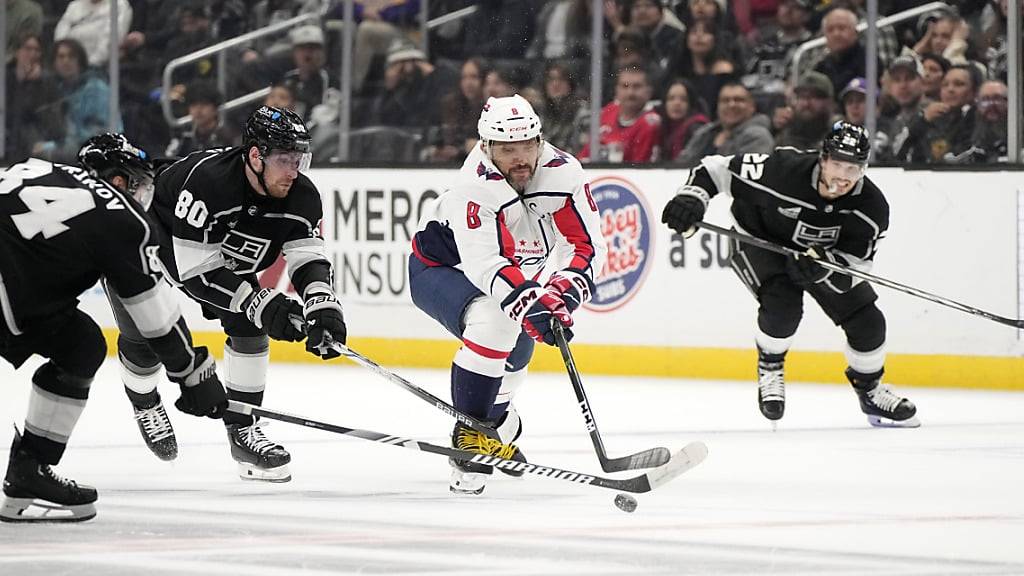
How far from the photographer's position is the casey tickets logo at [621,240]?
7.62 metres

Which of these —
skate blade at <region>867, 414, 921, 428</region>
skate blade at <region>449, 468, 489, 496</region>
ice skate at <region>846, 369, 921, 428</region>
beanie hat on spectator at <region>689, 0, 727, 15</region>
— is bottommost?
skate blade at <region>867, 414, 921, 428</region>

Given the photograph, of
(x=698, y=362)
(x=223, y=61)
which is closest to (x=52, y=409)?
(x=698, y=362)

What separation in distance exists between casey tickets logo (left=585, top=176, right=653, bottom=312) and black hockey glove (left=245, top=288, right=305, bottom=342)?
3.27 metres

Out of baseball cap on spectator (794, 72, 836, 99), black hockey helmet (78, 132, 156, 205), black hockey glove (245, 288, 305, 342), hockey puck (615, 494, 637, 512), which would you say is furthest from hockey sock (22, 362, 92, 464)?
baseball cap on spectator (794, 72, 836, 99)

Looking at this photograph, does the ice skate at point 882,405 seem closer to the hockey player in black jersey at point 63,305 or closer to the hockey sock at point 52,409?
the hockey player in black jersey at point 63,305

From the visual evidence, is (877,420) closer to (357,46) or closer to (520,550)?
(520,550)

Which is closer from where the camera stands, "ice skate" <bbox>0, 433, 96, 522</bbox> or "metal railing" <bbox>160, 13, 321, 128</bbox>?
"ice skate" <bbox>0, 433, 96, 522</bbox>

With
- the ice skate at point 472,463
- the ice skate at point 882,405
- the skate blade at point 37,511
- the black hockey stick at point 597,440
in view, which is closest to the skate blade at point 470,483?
the ice skate at point 472,463

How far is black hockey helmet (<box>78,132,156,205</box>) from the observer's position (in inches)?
166

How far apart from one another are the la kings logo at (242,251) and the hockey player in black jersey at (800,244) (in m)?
1.65

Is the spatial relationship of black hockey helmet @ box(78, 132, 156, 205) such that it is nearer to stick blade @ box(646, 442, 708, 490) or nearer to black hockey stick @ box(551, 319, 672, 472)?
black hockey stick @ box(551, 319, 672, 472)

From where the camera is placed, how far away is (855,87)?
7.32 m

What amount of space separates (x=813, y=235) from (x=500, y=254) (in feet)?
6.29

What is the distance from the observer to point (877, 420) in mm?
5996
